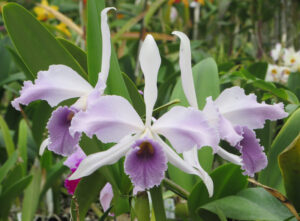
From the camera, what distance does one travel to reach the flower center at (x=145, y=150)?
560 mm

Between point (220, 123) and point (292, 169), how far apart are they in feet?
0.60

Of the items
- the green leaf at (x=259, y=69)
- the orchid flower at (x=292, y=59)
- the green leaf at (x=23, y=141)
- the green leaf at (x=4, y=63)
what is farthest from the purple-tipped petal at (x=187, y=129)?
the orchid flower at (x=292, y=59)

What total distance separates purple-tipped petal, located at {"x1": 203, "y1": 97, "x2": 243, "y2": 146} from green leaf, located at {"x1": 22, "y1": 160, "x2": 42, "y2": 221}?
62cm

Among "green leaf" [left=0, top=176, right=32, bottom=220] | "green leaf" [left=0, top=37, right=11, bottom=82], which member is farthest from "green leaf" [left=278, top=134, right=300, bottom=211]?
"green leaf" [left=0, top=37, right=11, bottom=82]

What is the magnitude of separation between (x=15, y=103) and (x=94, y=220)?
0.97 meters

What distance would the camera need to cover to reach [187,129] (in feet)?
1.80

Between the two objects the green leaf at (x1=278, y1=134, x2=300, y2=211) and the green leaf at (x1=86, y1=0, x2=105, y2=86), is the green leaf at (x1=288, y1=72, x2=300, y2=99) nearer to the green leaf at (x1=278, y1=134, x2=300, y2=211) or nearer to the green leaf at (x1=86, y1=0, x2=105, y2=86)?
the green leaf at (x1=278, y1=134, x2=300, y2=211)

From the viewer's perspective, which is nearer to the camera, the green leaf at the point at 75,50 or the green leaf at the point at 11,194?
the green leaf at the point at 75,50

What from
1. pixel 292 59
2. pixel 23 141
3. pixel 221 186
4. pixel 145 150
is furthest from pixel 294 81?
pixel 145 150

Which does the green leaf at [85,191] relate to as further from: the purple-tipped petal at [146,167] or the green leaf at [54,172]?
the green leaf at [54,172]

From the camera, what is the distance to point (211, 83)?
0.93 metres

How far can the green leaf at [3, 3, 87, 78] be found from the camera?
713 millimetres

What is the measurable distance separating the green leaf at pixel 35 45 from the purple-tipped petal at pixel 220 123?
24cm

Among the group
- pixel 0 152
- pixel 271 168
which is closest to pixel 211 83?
pixel 271 168
